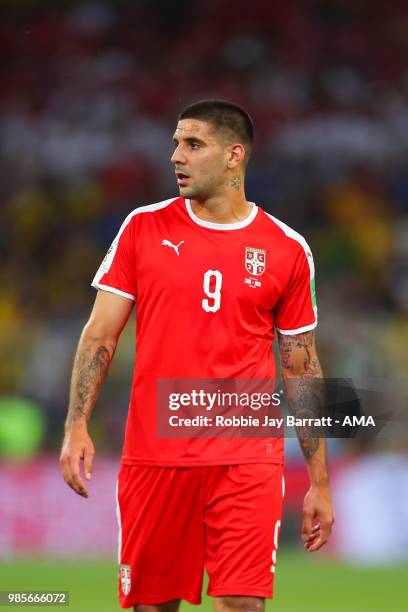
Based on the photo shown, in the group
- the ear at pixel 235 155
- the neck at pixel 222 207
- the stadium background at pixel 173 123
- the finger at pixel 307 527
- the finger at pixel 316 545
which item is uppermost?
the stadium background at pixel 173 123

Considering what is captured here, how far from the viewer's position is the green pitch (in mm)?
9992

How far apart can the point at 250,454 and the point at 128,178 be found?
12902 millimetres

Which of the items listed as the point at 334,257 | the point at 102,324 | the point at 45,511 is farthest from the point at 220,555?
the point at 334,257

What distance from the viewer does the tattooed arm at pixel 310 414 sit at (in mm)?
5848

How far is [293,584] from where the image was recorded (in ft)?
37.2

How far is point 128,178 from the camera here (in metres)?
18.3

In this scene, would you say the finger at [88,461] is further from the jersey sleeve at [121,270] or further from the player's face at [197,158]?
the player's face at [197,158]

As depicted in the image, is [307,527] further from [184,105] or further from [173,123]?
[173,123]

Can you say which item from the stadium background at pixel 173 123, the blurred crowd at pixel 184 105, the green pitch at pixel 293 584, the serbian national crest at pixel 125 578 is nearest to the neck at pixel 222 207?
the serbian national crest at pixel 125 578

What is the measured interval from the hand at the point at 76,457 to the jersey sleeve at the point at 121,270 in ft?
2.02

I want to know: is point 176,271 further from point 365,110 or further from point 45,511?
point 365,110

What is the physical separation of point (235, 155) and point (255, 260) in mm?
470

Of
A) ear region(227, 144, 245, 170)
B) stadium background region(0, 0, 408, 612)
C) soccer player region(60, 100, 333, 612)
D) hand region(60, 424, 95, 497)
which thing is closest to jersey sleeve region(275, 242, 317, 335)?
soccer player region(60, 100, 333, 612)

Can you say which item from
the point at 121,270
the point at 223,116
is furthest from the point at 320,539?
the point at 223,116
